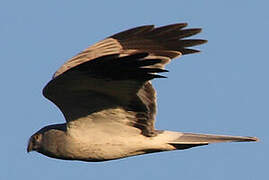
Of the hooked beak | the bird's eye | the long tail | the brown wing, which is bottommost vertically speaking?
the hooked beak

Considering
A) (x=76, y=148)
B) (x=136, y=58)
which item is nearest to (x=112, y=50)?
(x=76, y=148)

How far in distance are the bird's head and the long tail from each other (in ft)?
6.78

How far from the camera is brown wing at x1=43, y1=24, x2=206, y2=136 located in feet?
29.8

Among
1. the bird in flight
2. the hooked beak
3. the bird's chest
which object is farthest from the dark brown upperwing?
the hooked beak

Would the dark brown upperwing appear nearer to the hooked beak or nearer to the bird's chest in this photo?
the bird's chest

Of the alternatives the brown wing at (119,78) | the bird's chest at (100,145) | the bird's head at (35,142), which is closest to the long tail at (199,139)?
the brown wing at (119,78)

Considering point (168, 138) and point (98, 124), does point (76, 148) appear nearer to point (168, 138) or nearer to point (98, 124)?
point (98, 124)

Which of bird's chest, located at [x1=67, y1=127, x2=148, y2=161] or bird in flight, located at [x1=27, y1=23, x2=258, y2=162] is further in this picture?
bird's chest, located at [x1=67, y1=127, x2=148, y2=161]

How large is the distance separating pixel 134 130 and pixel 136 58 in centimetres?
207

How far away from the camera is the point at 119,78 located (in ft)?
30.8

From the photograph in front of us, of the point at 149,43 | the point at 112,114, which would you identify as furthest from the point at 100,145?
the point at 149,43

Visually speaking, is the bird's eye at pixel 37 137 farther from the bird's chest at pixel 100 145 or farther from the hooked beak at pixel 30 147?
the bird's chest at pixel 100 145

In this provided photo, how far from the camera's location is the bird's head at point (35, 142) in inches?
426

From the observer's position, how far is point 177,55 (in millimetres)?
10891
